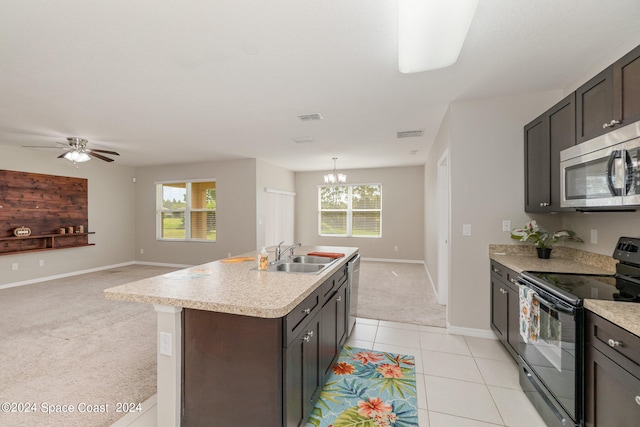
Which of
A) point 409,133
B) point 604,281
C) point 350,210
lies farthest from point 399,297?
point 350,210

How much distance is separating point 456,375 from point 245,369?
187 centimetres

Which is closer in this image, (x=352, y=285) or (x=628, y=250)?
(x=628, y=250)

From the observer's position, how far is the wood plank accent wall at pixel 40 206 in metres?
4.94

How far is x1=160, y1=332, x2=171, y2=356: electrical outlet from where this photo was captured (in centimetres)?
156

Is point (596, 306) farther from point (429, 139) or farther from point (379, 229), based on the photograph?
point (379, 229)

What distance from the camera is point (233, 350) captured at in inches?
57.7

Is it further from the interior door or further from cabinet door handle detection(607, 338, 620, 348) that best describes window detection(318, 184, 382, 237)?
cabinet door handle detection(607, 338, 620, 348)

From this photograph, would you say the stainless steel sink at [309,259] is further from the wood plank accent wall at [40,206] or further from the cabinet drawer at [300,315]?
the wood plank accent wall at [40,206]

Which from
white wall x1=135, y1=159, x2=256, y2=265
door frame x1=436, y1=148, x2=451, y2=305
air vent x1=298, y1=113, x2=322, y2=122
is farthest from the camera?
white wall x1=135, y1=159, x2=256, y2=265

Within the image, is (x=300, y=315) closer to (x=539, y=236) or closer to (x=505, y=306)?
(x=505, y=306)

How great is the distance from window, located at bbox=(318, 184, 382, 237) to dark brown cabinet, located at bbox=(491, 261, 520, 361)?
480 centimetres

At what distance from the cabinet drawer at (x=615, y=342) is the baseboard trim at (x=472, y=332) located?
1768 millimetres

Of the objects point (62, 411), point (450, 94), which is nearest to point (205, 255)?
point (62, 411)

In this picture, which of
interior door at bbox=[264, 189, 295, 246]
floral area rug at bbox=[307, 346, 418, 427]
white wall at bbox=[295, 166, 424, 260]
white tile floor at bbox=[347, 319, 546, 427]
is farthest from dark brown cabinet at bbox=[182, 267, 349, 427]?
white wall at bbox=[295, 166, 424, 260]
